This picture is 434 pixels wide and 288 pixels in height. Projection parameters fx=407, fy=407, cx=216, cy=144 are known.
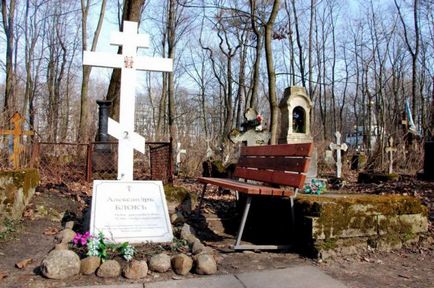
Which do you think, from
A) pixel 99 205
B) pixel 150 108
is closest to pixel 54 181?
pixel 99 205

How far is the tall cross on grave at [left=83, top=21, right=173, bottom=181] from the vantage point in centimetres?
583

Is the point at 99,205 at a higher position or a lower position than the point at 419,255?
higher

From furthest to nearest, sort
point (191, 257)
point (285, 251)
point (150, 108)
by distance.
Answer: point (150, 108) < point (285, 251) < point (191, 257)

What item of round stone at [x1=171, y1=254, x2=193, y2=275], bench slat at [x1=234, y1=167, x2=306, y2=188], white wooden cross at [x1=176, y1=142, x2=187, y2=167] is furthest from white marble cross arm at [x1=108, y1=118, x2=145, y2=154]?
white wooden cross at [x1=176, y1=142, x2=187, y2=167]

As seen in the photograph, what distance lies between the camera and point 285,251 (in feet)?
15.8

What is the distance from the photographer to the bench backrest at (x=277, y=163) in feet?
15.0

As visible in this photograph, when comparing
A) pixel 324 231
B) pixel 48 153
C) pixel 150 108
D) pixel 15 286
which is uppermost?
pixel 150 108

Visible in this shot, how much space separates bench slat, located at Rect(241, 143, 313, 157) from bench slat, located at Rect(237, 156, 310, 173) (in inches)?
2.6

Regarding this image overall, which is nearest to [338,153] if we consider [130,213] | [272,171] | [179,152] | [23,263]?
[179,152]

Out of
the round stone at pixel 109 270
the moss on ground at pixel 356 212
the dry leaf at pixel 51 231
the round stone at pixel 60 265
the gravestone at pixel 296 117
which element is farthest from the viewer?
the gravestone at pixel 296 117

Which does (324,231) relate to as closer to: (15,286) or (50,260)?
(50,260)

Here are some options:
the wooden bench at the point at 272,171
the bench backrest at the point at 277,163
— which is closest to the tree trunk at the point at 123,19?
the bench backrest at the point at 277,163

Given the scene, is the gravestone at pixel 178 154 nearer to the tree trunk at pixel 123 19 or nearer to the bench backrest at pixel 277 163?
the tree trunk at pixel 123 19

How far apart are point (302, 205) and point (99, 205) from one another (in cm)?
244
